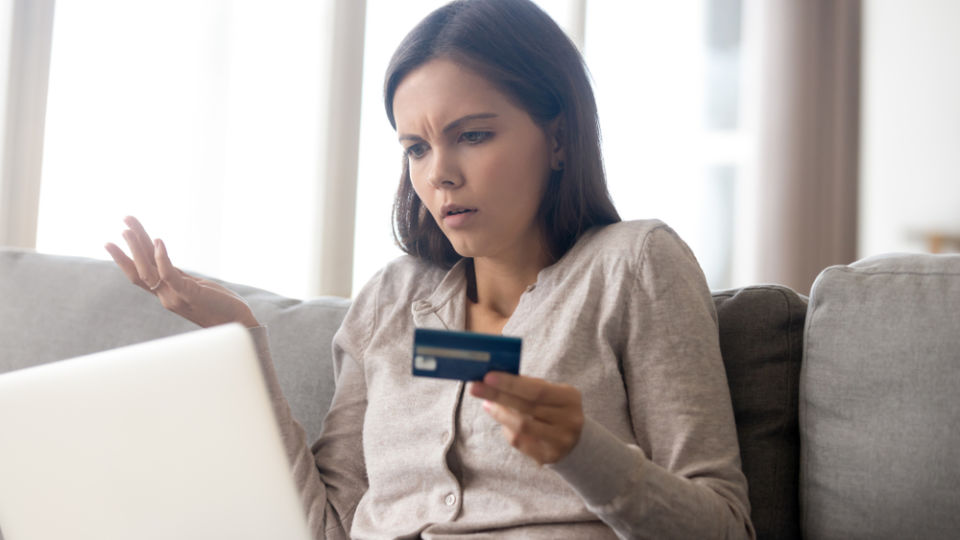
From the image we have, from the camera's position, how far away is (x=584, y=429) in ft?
2.51

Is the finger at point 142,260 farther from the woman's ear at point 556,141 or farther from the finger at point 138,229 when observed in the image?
the woman's ear at point 556,141

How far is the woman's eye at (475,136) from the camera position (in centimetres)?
110

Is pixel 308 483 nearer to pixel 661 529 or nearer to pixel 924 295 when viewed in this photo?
pixel 661 529

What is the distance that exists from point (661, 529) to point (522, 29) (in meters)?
0.65

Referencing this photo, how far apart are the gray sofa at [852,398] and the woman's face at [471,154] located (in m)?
0.33

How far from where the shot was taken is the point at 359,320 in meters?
1.26

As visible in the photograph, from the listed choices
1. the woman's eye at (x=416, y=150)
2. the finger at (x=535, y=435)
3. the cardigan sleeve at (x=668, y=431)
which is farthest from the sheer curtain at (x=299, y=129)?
the finger at (x=535, y=435)

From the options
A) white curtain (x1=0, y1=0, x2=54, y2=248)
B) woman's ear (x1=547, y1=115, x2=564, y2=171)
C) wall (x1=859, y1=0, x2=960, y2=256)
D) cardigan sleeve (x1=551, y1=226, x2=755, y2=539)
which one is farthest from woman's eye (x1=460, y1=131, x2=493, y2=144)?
wall (x1=859, y1=0, x2=960, y2=256)

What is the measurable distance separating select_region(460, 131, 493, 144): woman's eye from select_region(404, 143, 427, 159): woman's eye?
7cm

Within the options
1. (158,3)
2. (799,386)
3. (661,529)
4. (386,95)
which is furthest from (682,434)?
(158,3)

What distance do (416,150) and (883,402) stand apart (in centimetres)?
66

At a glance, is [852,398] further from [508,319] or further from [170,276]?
[170,276]

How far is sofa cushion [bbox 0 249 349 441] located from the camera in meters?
1.36

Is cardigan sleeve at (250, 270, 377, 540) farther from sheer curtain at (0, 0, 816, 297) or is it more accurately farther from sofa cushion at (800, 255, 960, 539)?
sheer curtain at (0, 0, 816, 297)
